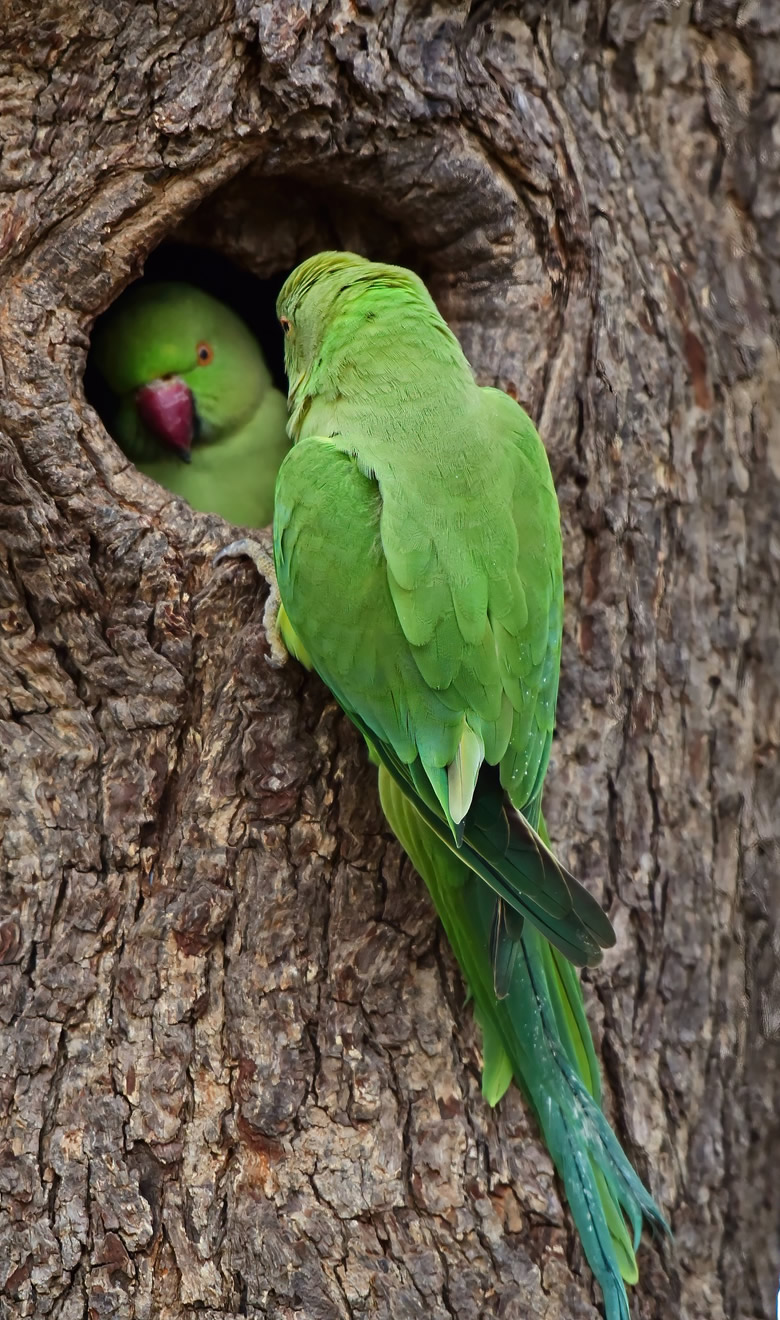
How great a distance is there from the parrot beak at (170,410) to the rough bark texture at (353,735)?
59 centimetres

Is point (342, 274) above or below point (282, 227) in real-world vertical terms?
below

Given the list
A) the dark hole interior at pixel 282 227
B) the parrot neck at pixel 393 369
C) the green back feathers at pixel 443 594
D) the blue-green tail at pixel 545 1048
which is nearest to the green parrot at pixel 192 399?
the dark hole interior at pixel 282 227

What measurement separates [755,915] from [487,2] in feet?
6.81

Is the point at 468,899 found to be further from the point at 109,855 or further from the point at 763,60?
the point at 763,60

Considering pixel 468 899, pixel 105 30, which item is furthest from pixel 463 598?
pixel 105 30

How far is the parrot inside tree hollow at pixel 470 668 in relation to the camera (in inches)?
86.6

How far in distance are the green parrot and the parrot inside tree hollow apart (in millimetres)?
970

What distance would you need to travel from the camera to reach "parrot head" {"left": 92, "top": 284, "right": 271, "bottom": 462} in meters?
3.23

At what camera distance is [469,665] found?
2221mm

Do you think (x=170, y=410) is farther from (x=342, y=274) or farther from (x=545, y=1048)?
(x=545, y=1048)

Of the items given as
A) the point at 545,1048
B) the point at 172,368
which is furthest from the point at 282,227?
the point at 545,1048

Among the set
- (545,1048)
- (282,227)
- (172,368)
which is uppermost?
(282,227)

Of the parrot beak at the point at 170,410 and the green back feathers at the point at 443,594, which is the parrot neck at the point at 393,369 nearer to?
the green back feathers at the point at 443,594

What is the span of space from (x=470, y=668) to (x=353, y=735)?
32 centimetres
